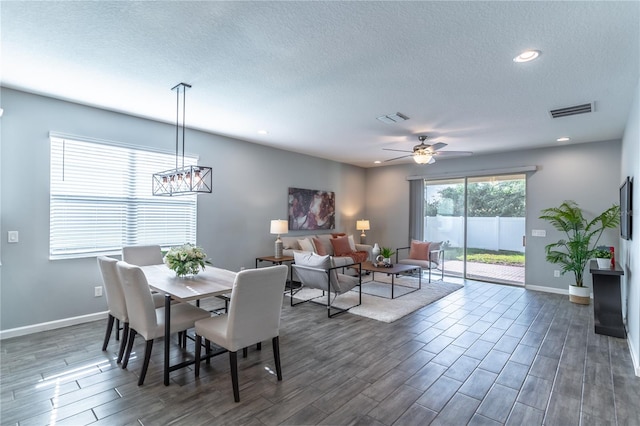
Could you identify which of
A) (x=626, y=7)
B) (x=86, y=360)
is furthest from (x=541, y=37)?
(x=86, y=360)

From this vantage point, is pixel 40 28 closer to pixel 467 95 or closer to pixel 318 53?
pixel 318 53

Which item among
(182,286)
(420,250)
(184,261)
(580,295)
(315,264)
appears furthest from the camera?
(420,250)

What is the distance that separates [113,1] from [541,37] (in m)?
2.97

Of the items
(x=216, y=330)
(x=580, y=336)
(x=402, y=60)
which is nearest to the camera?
(x=216, y=330)

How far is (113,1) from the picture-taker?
195 centimetres

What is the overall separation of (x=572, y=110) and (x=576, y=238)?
7.75ft

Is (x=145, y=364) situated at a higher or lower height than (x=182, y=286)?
lower

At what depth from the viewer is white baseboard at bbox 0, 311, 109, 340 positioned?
11.0 feet

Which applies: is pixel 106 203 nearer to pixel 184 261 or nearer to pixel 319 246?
pixel 184 261

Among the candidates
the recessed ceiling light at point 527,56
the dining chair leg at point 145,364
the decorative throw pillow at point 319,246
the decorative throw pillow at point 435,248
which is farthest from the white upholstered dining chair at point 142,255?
→ the decorative throw pillow at point 435,248

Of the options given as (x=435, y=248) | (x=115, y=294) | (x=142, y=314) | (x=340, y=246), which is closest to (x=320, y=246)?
(x=340, y=246)

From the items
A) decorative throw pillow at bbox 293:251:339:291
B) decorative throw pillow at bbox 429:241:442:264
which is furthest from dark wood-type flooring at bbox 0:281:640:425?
decorative throw pillow at bbox 429:241:442:264

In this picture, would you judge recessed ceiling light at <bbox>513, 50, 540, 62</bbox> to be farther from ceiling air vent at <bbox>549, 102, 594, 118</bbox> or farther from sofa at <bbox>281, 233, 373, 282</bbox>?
sofa at <bbox>281, 233, 373, 282</bbox>

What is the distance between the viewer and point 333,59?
2652mm
